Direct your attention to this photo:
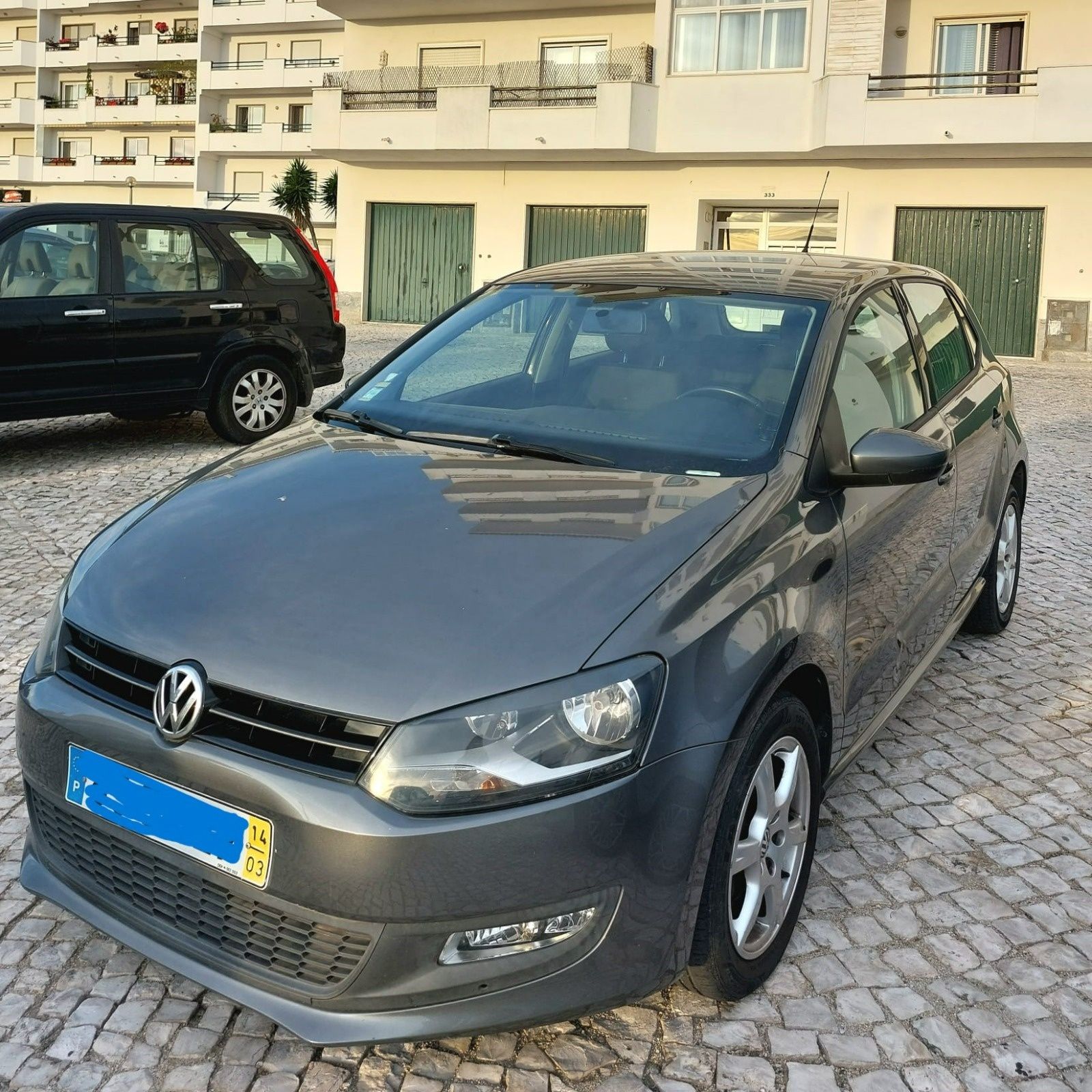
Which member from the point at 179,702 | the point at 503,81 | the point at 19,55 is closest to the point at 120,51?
the point at 19,55

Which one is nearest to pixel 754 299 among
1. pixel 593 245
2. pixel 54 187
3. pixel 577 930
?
pixel 577 930

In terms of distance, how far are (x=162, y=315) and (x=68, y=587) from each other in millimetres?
6598

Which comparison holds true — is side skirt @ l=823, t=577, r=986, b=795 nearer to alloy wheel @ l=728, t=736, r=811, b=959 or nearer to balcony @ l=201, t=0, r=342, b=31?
alloy wheel @ l=728, t=736, r=811, b=959

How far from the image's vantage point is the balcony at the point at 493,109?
957 inches

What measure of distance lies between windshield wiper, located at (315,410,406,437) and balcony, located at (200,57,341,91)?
4619 cm

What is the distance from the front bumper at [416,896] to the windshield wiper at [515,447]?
39.8 inches

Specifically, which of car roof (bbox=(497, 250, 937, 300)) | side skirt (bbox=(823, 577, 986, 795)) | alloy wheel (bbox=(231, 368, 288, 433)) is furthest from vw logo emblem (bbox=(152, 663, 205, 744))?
alloy wheel (bbox=(231, 368, 288, 433))

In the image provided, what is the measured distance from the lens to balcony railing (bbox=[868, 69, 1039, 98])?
2231 centimetres

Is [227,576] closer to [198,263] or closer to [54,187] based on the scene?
[198,263]

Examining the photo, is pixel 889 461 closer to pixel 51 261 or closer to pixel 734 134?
pixel 51 261

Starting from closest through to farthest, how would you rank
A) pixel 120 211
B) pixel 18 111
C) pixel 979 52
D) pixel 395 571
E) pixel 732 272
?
pixel 395 571, pixel 732 272, pixel 120 211, pixel 979 52, pixel 18 111

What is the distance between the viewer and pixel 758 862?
2.61 meters

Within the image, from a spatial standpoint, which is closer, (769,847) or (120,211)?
(769,847)

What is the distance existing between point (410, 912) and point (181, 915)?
516mm
